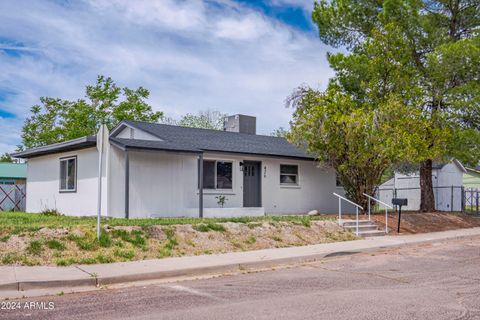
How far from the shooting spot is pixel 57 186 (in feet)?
66.4

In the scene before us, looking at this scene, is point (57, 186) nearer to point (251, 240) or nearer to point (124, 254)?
point (251, 240)

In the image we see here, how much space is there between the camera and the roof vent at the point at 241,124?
26172 millimetres

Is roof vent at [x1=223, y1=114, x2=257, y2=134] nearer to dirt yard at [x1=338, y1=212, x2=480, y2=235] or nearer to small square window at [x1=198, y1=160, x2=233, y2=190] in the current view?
small square window at [x1=198, y1=160, x2=233, y2=190]

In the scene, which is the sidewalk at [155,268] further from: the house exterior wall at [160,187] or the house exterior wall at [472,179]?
the house exterior wall at [472,179]

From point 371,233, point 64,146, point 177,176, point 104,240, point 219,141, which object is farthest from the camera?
point 219,141

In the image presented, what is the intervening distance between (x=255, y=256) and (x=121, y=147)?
22.1ft

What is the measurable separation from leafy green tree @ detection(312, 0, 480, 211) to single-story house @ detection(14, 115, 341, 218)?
435 cm

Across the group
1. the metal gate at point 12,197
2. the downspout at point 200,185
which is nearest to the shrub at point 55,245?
the downspout at point 200,185

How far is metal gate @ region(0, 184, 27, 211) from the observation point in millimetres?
25109

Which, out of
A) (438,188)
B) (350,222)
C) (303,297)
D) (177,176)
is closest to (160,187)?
(177,176)

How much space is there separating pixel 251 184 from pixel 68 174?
7211 millimetres

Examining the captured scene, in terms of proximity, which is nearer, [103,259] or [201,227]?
[103,259]

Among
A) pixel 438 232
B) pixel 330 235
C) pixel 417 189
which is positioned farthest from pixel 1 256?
pixel 417 189

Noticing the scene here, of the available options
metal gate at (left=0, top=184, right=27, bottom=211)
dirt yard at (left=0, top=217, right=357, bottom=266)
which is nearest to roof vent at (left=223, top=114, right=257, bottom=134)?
metal gate at (left=0, top=184, right=27, bottom=211)
